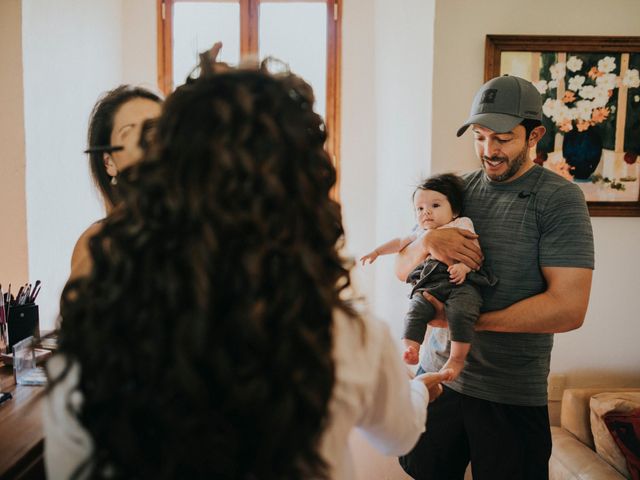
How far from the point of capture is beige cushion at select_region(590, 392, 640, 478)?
2.01 metres

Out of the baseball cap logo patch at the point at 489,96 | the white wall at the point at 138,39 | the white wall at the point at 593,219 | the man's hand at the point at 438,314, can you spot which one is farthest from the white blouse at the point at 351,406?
the white wall at the point at 138,39

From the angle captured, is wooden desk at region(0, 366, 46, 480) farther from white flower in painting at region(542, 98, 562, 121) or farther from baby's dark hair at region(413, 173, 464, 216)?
white flower in painting at region(542, 98, 562, 121)

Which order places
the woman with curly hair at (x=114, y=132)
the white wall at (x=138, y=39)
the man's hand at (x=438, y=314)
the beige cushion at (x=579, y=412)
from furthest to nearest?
the white wall at (x=138, y=39), the beige cushion at (x=579, y=412), the man's hand at (x=438, y=314), the woman with curly hair at (x=114, y=132)

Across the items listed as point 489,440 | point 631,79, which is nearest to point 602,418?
point 489,440

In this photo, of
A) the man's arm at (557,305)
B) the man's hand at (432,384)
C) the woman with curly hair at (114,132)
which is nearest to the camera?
the man's hand at (432,384)

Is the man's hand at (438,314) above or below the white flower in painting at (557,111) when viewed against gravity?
below

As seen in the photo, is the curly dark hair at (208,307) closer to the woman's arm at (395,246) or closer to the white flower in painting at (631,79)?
the woman's arm at (395,246)

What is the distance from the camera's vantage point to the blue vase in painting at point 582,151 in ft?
7.86

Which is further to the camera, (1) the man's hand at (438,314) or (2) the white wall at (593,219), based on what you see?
(2) the white wall at (593,219)

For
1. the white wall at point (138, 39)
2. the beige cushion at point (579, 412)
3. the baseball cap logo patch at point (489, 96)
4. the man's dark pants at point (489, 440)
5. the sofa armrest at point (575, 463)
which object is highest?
the white wall at point (138, 39)

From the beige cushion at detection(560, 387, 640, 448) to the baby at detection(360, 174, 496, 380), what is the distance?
1049 mm

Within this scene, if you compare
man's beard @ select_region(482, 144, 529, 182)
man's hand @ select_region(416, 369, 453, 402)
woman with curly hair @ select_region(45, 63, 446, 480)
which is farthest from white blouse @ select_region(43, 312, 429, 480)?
man's beard @ select_region(482, 144, 529, 182)

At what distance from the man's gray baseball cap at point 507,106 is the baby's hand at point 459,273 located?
45 centimetres

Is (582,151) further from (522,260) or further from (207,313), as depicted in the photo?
(207,313)
